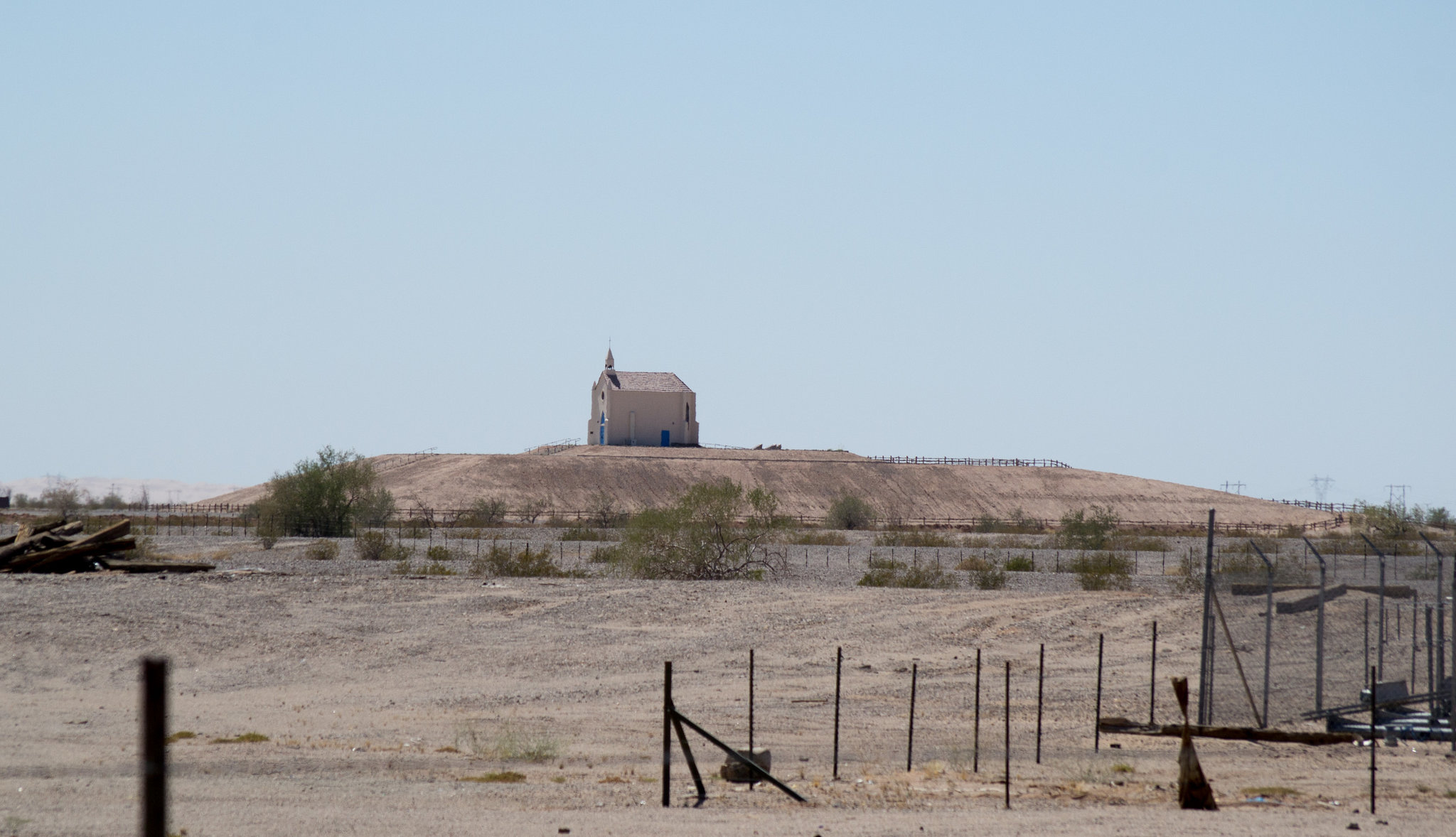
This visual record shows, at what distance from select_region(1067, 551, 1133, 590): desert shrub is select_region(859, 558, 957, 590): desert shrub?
4.36 metres

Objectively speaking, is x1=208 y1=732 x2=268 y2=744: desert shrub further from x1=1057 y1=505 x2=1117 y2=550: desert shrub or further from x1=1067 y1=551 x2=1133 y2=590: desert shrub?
x1=1057 y1=505 x2=1117 y2=550: desert shrub

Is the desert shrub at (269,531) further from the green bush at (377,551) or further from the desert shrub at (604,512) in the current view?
the desert shrub at (604,512)

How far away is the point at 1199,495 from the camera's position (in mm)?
115875

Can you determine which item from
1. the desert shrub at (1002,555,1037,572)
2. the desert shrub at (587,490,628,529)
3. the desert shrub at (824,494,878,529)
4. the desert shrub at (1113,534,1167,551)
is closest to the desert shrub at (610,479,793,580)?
the desert shrub at (1002,555,1037,572)

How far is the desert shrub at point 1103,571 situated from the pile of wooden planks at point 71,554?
26531 mm

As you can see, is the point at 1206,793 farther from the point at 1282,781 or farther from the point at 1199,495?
the point at 1199,495

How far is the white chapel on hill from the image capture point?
11806 cm

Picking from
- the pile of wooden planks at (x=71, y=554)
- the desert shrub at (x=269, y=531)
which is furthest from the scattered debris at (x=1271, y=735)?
the desert shrub at (x=269, y=531)

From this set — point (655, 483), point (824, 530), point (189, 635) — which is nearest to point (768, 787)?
point (189, 635)

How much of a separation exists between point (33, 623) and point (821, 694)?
51.6ft

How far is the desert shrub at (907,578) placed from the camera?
128 feet

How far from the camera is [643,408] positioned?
390ft

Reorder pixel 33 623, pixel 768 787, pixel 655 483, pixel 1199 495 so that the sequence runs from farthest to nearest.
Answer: pixel 1199 495, pixel 655 483, pixel 33 623, pixel 768 787

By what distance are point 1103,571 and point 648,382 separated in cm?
7882
